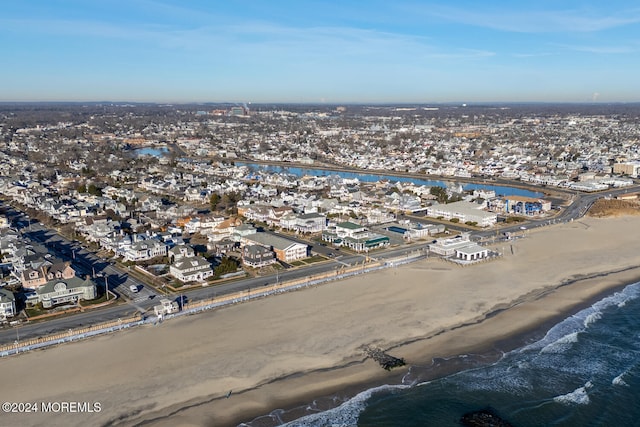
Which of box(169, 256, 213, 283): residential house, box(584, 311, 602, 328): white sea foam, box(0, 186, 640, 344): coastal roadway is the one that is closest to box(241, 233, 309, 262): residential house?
box(0, 186, 640, 344): coastal roadway

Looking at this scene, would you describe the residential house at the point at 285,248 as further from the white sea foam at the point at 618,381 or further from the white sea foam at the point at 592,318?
the white sea foam at the point at 618,381

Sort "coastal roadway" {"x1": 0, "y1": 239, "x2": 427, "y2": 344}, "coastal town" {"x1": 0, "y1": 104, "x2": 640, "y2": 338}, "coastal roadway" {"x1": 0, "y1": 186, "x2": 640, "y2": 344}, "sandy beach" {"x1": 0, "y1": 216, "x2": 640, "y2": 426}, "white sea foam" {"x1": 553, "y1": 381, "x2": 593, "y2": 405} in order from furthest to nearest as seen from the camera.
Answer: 1. "coastal town" {"x1": 0, "y1": 104, "x2": 640, "y2": 338}
2. "coastal roadway" {"x1": 0, "y1": 186, "x2": 640, "y2": 344}
3. "coastal roadway" {"x1": 0, "y1": 239, "x2": 427, "y2": 344}
4. "white sea foam" {"x1": 553, "y1": 381, "x2": 593, "y2": 405}
5. "sandy beach" {"x1": 0, "y1": 216, "x2": 640, "y2": 426}

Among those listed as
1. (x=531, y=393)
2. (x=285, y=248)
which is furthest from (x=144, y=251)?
(x=531, y=393)

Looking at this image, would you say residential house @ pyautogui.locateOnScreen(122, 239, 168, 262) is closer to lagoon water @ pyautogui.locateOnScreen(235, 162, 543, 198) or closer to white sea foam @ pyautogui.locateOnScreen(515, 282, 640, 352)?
white sea foam @ pyautogui.locateOnScreen(515, 282, 640, 352)

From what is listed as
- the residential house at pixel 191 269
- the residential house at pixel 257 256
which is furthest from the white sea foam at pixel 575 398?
the residential house at pixel 191 269

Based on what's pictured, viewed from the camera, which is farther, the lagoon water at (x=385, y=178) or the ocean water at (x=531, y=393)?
the lagoon water at (x=385, y=178)

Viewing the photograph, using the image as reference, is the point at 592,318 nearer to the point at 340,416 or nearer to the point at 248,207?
the point at 340,416

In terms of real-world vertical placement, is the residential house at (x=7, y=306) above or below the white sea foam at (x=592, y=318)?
above
